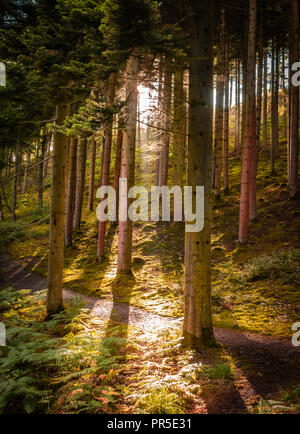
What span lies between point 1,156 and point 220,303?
901 centimetres

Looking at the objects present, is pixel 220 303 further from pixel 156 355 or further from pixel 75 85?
pixel 75 85

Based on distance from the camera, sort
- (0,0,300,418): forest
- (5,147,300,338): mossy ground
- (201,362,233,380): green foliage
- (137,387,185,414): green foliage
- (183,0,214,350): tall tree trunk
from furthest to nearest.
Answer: (5,147,300,338): mossy ground → (183,0,214,350): tall tree trunk → (201,362,233,380): green foliage → (0,0,300,418): forest → (137,387,185,414): green foliage

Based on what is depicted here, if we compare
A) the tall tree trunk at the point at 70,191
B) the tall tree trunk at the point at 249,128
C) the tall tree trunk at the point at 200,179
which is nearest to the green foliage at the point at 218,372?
the tall tree trunk at the point at 200,179

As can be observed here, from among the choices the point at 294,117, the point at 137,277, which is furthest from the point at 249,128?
the point at 137,277

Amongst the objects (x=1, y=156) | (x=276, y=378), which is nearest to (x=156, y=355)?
(x=276, y=378)

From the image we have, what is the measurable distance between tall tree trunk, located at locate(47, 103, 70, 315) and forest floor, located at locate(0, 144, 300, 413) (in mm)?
819

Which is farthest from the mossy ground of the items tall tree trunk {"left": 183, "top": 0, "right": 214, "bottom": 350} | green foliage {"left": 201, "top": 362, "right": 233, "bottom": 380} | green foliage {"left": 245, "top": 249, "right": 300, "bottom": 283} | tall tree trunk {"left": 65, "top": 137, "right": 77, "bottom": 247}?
green foliage {"left": 201, "top": 362, "right": 233, "bottom": 380}

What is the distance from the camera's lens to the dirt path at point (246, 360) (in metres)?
3.73

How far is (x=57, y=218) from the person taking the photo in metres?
7.58

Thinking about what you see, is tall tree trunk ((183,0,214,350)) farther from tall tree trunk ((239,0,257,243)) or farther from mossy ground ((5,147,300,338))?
tall tree trunk ((239,0,257,243))

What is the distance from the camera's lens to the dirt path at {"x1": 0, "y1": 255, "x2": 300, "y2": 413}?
3.73 metres

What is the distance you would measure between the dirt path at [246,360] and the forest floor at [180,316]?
0.02 m

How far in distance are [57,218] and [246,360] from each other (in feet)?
18.8
